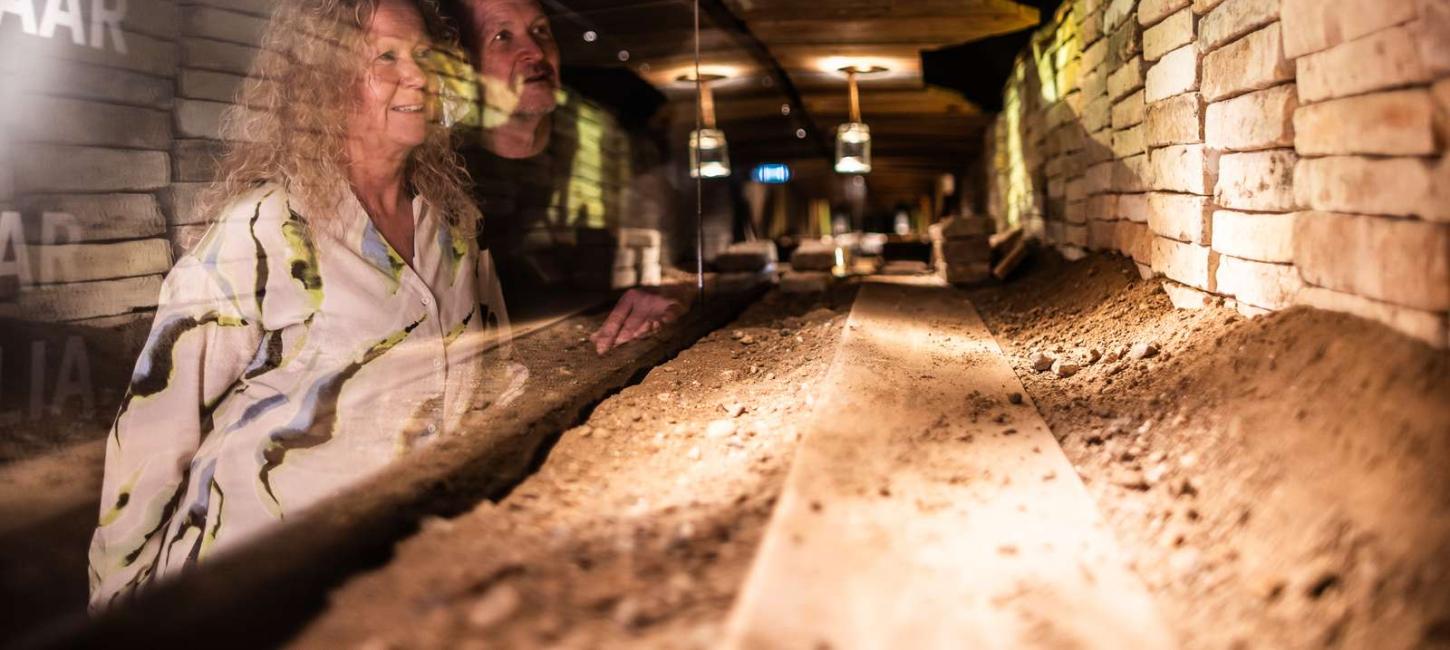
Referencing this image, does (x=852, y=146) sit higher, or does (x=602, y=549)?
(x=852, y=146)

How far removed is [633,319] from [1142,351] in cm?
257

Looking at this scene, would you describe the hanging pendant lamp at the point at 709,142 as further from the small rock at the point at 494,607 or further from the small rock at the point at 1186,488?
the small rock at the point at 494,607

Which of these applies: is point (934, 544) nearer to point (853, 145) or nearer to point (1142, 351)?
point (1142, 351)

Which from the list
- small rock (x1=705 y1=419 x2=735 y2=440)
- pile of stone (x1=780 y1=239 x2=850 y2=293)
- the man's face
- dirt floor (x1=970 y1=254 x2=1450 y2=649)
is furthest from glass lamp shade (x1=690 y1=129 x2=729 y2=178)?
dirt floor (x1=970 y1=254 x2=1450 y2=649)

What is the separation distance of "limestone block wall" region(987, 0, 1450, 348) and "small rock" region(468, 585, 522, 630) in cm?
231

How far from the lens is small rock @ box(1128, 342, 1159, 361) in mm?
3475

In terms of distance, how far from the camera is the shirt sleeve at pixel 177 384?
2.53 meters

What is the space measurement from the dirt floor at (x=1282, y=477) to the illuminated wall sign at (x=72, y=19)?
11.5ft

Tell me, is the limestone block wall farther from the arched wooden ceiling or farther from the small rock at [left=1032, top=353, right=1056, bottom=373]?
the arched wooden ceiling

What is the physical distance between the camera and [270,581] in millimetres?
1975

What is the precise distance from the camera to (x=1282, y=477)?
2.07 m

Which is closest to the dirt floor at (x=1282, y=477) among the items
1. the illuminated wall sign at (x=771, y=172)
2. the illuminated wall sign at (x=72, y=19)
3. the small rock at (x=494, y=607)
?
the small rock at (x=494, y=607)

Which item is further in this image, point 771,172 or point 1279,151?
point 771,172

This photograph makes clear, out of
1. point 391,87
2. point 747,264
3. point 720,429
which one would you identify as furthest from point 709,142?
point 720,429
